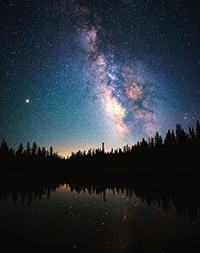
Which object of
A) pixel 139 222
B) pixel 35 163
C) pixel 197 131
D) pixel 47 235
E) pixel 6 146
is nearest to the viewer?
pixel 47 235

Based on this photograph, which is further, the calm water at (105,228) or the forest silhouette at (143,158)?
the forest silhouette at (143,158)

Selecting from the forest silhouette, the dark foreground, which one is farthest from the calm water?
the forest silhouette

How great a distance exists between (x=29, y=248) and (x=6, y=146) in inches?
3839

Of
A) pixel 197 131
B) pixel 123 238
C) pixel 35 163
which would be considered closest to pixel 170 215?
pixel 123 238

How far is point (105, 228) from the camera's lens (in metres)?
16.0

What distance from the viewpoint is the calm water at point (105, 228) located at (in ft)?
40.3

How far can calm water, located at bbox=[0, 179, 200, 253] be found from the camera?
40.3ft

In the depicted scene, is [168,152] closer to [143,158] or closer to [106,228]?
[143,158]

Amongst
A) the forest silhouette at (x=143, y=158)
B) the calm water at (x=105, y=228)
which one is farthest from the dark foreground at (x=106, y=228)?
the forest silhouette at (x=143, y=158)

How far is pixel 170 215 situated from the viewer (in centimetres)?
1889

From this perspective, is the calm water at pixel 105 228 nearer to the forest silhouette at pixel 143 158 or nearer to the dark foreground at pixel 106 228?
the dark foreground at pixel 106 228

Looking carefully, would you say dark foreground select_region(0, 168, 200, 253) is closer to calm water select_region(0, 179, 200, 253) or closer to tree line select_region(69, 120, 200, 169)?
calm water select_region(0, 179, 200, 253)

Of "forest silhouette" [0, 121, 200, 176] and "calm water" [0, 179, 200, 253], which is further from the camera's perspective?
"forest silhouette" [0, 121, 200, 176]

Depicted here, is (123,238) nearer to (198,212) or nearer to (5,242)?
(5,242)
